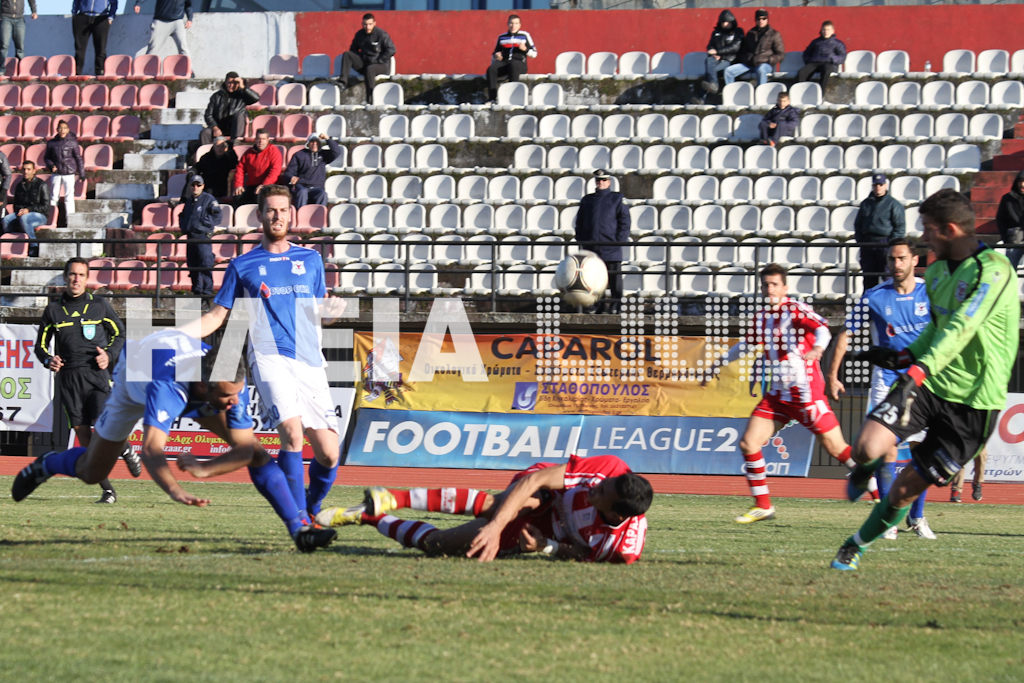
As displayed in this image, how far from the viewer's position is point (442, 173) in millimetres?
23156

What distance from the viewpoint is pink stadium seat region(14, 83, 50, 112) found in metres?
26.4

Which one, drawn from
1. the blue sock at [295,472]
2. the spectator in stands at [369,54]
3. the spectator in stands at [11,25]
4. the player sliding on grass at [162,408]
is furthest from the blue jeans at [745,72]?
the blue sock at [295,472]

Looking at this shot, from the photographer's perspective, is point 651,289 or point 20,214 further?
point 20,214

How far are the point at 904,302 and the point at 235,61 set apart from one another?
804 inches

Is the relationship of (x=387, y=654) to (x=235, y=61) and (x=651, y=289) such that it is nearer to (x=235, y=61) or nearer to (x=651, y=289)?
(x=651, y=289)

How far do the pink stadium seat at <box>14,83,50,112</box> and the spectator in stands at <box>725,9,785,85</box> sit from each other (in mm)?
14282

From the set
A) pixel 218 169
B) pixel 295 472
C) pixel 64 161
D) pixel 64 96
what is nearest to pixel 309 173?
pixel 218 169

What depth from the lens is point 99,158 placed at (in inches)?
976

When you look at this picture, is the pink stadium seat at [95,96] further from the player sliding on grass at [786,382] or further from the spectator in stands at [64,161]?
the player sliding on grass at [786,382]

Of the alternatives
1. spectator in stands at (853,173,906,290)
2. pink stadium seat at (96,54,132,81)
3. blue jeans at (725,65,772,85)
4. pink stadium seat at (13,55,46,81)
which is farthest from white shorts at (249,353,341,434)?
pink stadium seat at (13,55,46,81)

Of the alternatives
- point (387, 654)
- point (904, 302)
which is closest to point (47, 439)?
point (904, 302)

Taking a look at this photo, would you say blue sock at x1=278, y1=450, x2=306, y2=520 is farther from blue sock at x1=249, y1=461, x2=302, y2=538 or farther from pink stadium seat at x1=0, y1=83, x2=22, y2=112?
pink stadium seat at x1=0, y1=83, x2=22, y2=112

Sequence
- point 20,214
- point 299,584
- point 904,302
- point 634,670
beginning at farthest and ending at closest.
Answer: point 20,214 < point 904,302 < point 299,584 < point 634,670

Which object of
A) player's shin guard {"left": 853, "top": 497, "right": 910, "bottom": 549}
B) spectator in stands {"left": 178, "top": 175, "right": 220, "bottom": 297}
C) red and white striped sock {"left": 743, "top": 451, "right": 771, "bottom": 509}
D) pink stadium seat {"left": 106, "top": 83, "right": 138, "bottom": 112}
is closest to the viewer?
player's shin guard {"left": 853, "top": 497, "right": 910, "bottom": 549}
